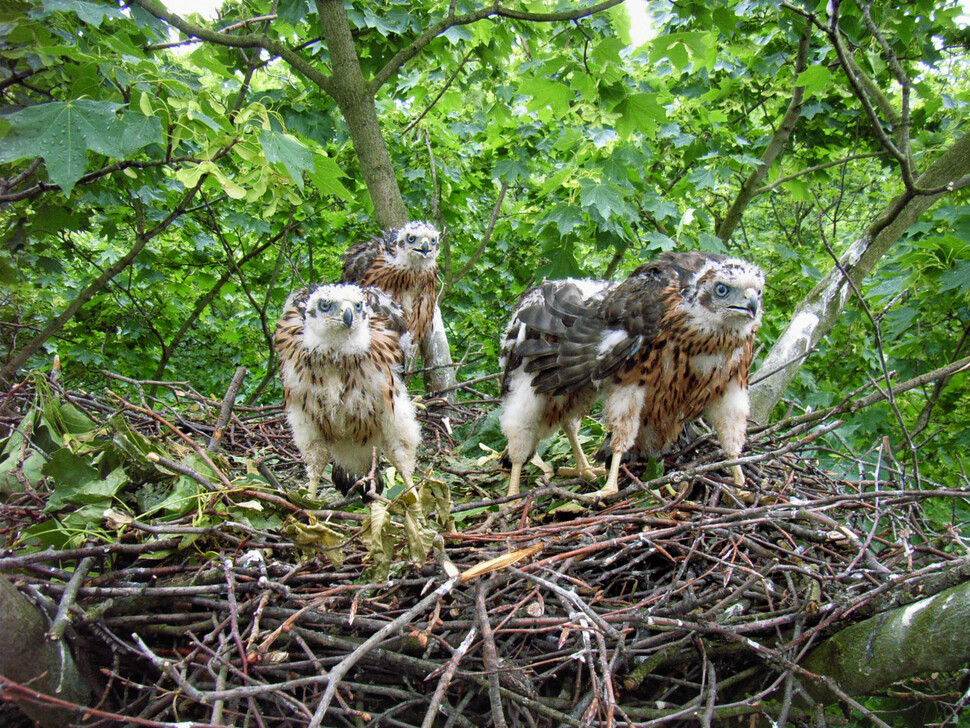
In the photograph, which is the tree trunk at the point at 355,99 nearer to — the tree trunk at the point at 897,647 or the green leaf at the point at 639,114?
the green leaf at the point at 639,114

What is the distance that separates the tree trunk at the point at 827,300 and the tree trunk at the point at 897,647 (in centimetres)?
200

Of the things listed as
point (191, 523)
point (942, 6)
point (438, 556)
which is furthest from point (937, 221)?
point (191, 523)

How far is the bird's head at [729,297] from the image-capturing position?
2.86 m

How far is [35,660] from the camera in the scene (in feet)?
5.42

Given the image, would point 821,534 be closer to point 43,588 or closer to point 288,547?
point 288,547

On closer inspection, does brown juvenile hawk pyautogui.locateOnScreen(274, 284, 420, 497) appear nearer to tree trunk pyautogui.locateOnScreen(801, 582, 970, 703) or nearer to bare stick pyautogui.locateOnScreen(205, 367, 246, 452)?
bare stick pyautogui.locateOnScreen(205, 367, 246, 452)

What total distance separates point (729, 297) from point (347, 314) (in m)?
1.77

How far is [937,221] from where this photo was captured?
4.28 meters

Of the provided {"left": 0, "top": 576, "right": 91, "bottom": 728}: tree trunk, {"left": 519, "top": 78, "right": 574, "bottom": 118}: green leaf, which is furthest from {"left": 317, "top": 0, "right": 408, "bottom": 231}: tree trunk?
{"left": 0, "top": 576, "right": 91, "bottom": 728}: tree trunk

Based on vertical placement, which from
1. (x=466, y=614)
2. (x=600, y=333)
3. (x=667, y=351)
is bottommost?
(x=466, y=614)

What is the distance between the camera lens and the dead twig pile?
184cm

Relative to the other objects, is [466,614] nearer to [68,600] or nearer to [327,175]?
[68,600]

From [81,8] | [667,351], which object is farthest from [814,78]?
[81,8]

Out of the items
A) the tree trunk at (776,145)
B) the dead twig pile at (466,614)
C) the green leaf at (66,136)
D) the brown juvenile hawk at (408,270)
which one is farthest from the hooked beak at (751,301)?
the brown juvenile hawk at (408,270)
